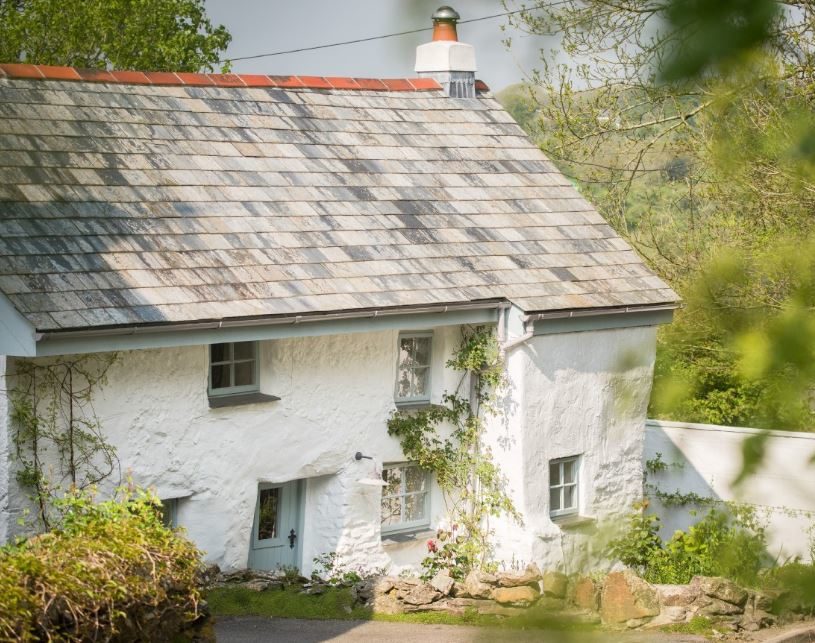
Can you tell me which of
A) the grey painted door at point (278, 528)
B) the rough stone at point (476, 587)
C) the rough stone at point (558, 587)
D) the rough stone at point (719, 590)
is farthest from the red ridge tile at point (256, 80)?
the rough stone at point (558, 587)

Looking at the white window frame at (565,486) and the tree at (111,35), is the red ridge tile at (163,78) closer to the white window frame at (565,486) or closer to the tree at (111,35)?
the white window frame at (565,486)

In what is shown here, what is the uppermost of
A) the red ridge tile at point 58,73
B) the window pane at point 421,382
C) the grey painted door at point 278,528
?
the red ridge tile at point 58,73

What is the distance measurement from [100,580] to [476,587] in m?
5.50

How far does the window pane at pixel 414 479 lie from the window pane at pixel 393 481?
13 centimetres

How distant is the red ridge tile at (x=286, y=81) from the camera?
15906 millimetres

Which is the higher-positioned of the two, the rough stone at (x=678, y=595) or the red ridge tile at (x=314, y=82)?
the red ridge tile at (x=314, y=82)

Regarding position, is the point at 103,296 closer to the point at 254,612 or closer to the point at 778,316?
the point at 254,612

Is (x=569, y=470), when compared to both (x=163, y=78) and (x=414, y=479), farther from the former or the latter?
A: (x=163, y=78)

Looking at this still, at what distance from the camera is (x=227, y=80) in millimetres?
15422

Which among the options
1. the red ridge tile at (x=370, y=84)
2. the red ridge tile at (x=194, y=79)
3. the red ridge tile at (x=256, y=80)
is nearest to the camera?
the red ridge tile at (x=194, y=79)

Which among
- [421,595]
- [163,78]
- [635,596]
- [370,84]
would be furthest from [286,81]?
[635,596]

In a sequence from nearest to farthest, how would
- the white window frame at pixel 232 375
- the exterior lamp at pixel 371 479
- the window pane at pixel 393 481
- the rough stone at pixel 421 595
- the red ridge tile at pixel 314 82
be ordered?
1. the rough stone at pixel 421 595
2. the white window frame at pixel 232 375
3. the exterior lamp at pixel 371 479
4. the window pane at pixel 393 481
5. the red ridge tile at pixel 314 82

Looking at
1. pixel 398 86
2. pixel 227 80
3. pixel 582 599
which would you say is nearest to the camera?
pixel 582 599

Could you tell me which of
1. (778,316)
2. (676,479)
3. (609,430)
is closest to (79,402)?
(609,430)
